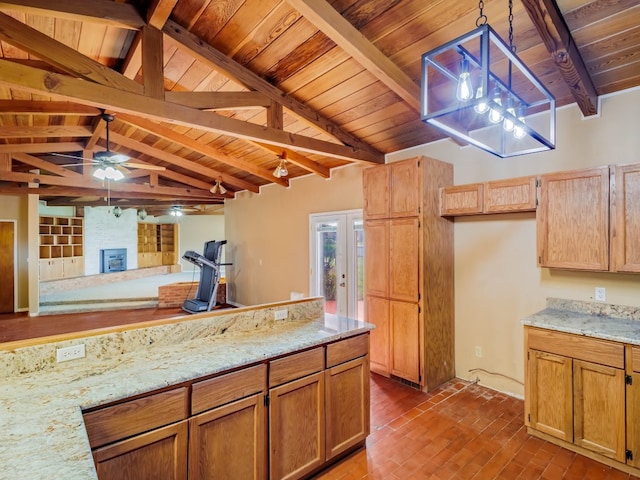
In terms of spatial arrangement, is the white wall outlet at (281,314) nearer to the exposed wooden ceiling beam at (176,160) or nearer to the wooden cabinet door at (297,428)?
the wooden cabinet door at (297,428)

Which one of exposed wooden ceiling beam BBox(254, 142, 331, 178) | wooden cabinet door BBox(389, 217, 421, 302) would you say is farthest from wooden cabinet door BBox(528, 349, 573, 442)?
exposed wooden ceiling beam BBox(254, 142, 331, 178)

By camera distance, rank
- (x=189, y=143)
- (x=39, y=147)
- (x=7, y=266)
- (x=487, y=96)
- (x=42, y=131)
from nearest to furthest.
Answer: (x=487, y=96)
(x=42, y=131)
(x=189, y=143)
(x=39, y=147)
(x=7, y=266)

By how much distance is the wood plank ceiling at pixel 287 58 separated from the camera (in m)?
2.21

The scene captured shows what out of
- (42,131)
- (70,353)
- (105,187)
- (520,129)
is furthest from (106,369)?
(105,187)

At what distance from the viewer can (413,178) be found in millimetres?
3521

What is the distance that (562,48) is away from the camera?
212 centimetres

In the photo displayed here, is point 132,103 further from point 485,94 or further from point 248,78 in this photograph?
point 485,94

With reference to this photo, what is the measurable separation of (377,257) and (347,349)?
166cm

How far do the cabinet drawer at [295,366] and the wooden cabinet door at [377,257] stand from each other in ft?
5.74

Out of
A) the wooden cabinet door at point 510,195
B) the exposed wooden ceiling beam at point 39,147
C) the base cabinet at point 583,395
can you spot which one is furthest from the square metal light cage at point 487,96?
the exposed wooden ceiling beam at point 39,147

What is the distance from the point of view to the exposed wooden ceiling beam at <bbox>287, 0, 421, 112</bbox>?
2219 mm

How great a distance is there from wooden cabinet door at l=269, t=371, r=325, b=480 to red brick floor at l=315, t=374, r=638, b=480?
0.25 metres

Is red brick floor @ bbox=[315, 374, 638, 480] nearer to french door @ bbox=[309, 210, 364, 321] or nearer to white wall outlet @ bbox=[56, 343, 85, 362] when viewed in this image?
white wall outlet @ bbox=[56, 343, 85, 362]

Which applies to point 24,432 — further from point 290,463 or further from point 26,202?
point 26,202
